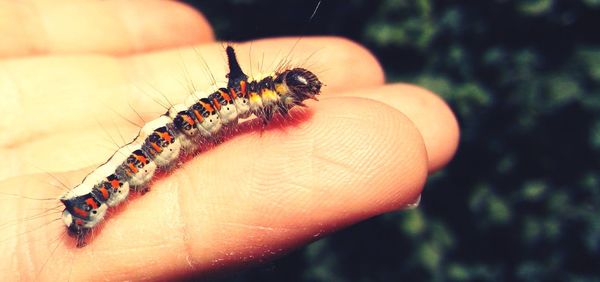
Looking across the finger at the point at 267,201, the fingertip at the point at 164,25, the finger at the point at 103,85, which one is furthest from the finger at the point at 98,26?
the finger at the point at 267,201

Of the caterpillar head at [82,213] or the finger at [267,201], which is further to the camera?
A: the caterpillar head at [82,213]

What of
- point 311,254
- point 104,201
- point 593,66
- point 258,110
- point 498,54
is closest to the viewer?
point 104,201

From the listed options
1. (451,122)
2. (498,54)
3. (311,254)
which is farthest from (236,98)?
(498,54)

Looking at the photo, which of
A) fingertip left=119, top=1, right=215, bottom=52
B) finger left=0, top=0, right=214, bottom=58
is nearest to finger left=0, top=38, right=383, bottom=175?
finger left=0, top=0, right=214, bottom=58

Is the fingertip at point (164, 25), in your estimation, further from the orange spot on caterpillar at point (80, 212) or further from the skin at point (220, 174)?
the orange spot on caterpillar at point (80, 212)

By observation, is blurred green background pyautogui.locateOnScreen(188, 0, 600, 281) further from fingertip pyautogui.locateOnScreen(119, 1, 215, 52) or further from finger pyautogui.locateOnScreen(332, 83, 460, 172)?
finger pyautogui.locateOnScreen(332, 83, 460, 172)

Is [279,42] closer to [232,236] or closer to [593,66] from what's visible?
[232,236]

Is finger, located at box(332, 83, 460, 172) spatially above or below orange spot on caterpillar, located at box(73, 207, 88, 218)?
above
